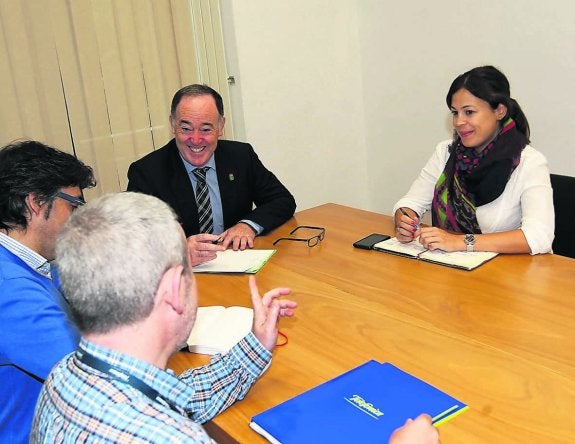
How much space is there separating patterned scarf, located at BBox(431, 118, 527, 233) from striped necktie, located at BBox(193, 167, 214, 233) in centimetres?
97

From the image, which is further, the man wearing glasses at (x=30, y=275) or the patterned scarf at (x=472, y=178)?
the patterned scarf at (x=472, y=178)

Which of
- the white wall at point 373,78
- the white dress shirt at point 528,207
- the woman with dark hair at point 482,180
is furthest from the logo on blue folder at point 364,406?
the white wall at point 373,78

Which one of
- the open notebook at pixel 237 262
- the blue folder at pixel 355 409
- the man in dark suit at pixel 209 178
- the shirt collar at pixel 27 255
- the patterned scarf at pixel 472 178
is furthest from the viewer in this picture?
the man in dark suit at pixel 209 178

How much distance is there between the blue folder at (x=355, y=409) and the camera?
1.09m

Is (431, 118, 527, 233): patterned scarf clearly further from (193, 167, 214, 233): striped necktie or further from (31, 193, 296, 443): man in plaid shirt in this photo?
(31, 193, 296, 443): man in plaid shirt

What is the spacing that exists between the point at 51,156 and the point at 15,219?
205 mm

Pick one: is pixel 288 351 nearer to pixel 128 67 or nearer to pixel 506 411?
pixel 506 411

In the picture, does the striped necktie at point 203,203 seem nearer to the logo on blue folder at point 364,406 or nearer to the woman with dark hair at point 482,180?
the woman with dark hair at point 482,180

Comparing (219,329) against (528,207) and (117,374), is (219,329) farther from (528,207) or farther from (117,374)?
(528,207)

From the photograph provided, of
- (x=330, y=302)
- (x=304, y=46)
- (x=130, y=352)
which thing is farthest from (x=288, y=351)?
(x=304, y=46)

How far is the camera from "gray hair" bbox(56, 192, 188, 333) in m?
0.84

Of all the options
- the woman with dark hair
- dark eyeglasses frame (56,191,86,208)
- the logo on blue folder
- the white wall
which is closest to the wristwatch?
the woman with dark hair

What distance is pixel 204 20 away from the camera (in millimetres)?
3445

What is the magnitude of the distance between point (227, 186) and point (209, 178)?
88mm
